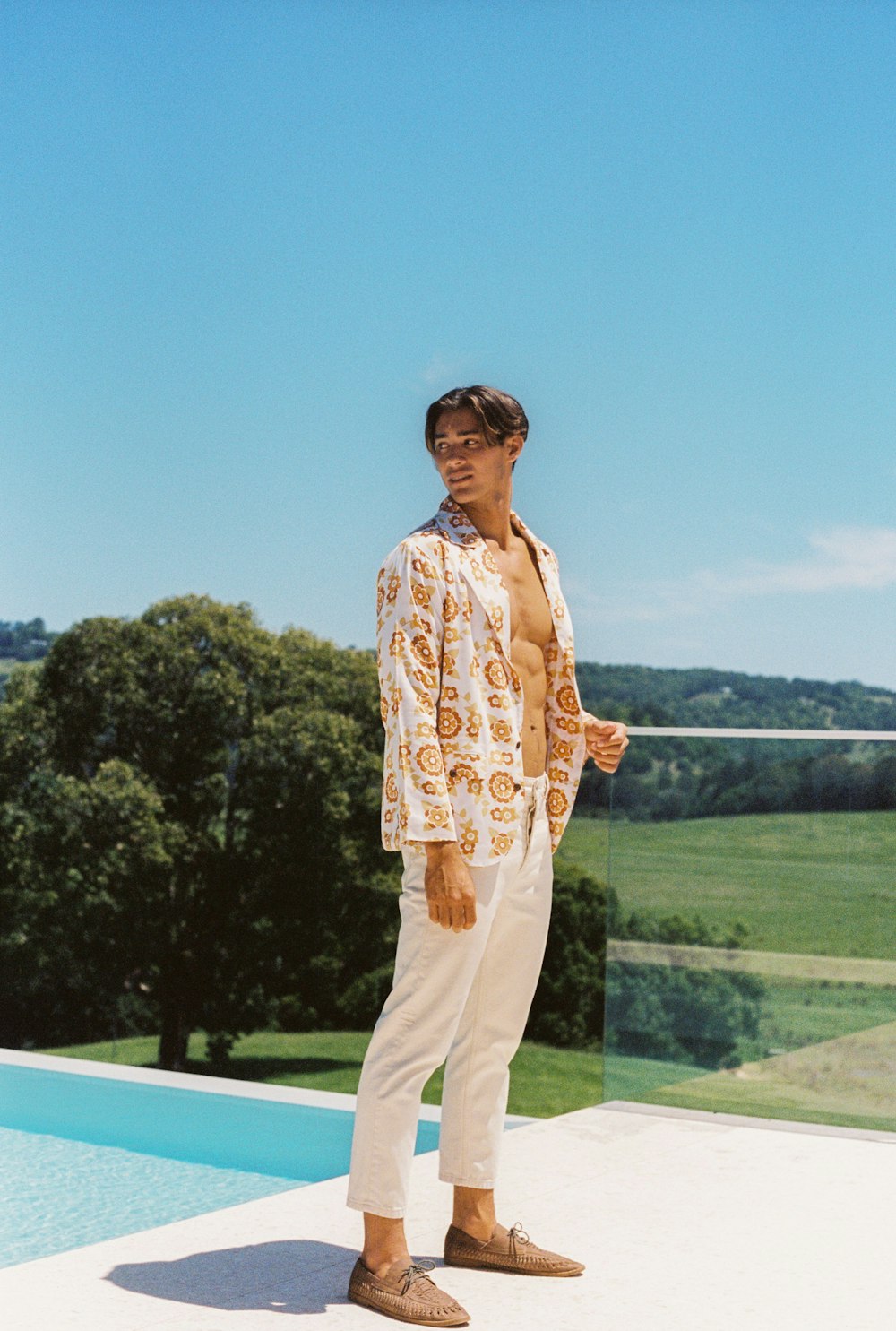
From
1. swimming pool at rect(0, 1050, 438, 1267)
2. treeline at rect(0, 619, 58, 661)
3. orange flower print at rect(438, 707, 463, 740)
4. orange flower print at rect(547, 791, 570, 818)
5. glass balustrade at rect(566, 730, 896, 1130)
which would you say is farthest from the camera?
treeline at rect(0, 619, 58, 661)

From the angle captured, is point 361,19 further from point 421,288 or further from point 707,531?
point 707,531

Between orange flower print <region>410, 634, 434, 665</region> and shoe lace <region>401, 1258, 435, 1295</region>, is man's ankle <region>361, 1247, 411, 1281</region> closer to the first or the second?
shoe lace <region>401, 1258, 435, 1295</region>

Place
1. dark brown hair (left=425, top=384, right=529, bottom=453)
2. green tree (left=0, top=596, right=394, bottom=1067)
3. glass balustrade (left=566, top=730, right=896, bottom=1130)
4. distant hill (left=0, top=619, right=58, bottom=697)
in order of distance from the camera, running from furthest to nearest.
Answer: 1. distant hill (left=0, top=619, right=58, bottom=697)
2. green tree (left=0, top=596, right=394, bottom=1067)
3. glass balustrade (left=566, top=730, right=896, bottom=1130)
4. dark brown hair (left=425, top=384, right=529, bottom=453)

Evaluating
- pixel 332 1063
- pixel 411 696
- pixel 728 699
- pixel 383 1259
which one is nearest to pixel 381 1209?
pixel 383 1259

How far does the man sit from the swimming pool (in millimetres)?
1776

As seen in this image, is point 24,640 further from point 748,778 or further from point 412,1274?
point 412,1274

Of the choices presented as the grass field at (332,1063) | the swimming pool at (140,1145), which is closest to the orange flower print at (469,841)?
the swimming pool at (140,1145)

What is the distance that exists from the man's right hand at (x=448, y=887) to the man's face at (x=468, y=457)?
63 cm

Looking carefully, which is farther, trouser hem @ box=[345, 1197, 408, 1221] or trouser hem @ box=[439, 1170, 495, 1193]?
trouser hem @ box=[439, 1170, 495, 1193]

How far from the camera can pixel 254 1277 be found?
273 centimetres

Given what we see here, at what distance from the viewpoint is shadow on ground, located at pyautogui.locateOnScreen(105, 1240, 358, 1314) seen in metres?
2.60

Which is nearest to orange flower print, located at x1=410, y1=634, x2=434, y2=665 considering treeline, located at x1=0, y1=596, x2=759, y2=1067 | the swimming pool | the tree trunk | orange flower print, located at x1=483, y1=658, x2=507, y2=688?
orange flower print, located at x1=483, y1=658, x2=507, y2=688

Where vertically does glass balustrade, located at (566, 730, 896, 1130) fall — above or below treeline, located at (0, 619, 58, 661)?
below

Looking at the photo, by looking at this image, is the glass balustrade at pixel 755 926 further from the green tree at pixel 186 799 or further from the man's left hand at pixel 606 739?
the green tree at pixel 186 799
